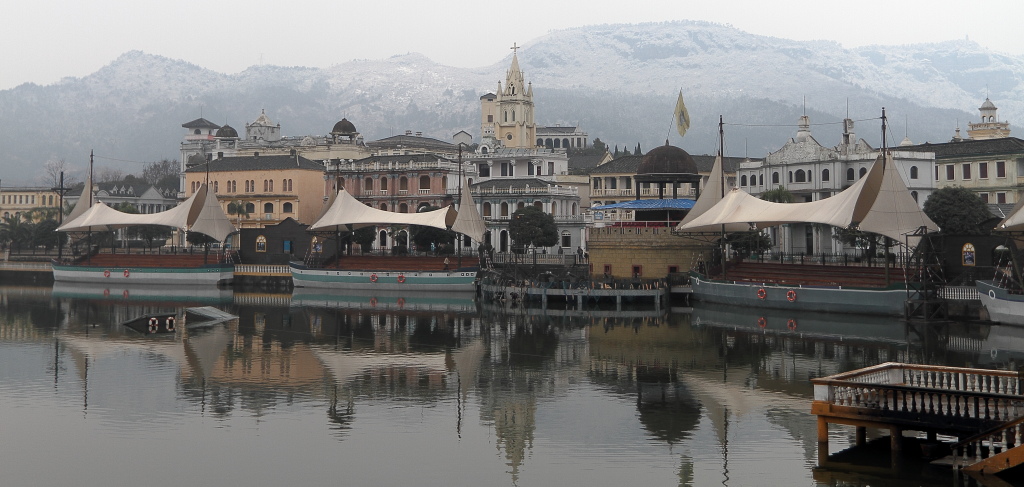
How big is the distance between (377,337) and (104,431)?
19105 millimetres

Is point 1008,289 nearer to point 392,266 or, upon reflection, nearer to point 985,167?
point 985,167

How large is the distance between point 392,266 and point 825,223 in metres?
31.1

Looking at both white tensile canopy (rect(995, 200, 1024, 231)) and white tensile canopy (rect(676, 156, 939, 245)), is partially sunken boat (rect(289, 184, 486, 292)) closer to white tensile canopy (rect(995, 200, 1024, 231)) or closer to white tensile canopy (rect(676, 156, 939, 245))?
white tensile canopy (rect(676, 156, 939, 245))

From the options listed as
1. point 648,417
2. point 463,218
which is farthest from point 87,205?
point 648,417

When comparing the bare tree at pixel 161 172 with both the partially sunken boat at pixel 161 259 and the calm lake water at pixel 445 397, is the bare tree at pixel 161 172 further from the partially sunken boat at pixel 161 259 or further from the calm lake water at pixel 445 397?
the calm lake water at pixel 445 397

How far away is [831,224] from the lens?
51.4m

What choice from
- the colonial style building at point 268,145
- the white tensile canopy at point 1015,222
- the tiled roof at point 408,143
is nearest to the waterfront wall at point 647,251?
the white tensile canopy at point 1015,222

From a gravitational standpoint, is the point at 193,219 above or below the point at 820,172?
below

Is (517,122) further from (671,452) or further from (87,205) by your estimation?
(671,452)

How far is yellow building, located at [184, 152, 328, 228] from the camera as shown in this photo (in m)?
96.4

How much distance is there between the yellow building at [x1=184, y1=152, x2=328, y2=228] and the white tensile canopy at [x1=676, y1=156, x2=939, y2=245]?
48074mm

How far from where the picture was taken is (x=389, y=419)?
26.9 meters

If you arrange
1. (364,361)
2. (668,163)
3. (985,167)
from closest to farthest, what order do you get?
(364,361) → (668,163) → (985,167)

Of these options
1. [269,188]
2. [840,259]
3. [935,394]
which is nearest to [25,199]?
[269,188]
